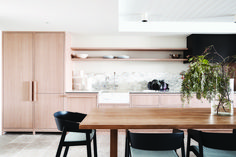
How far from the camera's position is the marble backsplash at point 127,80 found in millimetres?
4418

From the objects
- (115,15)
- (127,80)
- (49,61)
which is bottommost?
(127,80)

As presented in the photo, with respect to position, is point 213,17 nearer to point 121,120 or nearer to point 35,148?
point 121,120

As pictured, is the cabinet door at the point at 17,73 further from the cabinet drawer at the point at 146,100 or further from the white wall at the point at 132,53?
the cabinet drawer at the point at 146,100

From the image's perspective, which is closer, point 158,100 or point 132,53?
point 158,100

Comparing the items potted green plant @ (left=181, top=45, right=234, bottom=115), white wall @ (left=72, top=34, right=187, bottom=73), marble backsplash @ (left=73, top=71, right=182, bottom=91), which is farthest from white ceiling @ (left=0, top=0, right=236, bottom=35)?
potted green plant @ (left=181, top=45, right=234, bottom=115)

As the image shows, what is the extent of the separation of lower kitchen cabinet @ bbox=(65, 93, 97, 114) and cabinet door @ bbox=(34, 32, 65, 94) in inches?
13.8

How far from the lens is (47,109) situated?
3.72 metres

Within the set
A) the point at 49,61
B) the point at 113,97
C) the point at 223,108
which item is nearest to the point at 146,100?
the point at 113,97

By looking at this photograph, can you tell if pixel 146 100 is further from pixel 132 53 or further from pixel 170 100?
pixel 132 53

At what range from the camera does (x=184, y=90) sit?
1903 mm

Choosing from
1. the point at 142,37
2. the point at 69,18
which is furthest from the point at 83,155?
the point at 142,37

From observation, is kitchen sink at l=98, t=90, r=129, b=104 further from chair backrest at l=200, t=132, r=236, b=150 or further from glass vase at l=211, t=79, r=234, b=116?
chair backrest at l=200, t=132, r=236, b=150

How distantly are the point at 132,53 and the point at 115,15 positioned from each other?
169 cm

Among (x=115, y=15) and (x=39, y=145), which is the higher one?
(x=115, y=15)
